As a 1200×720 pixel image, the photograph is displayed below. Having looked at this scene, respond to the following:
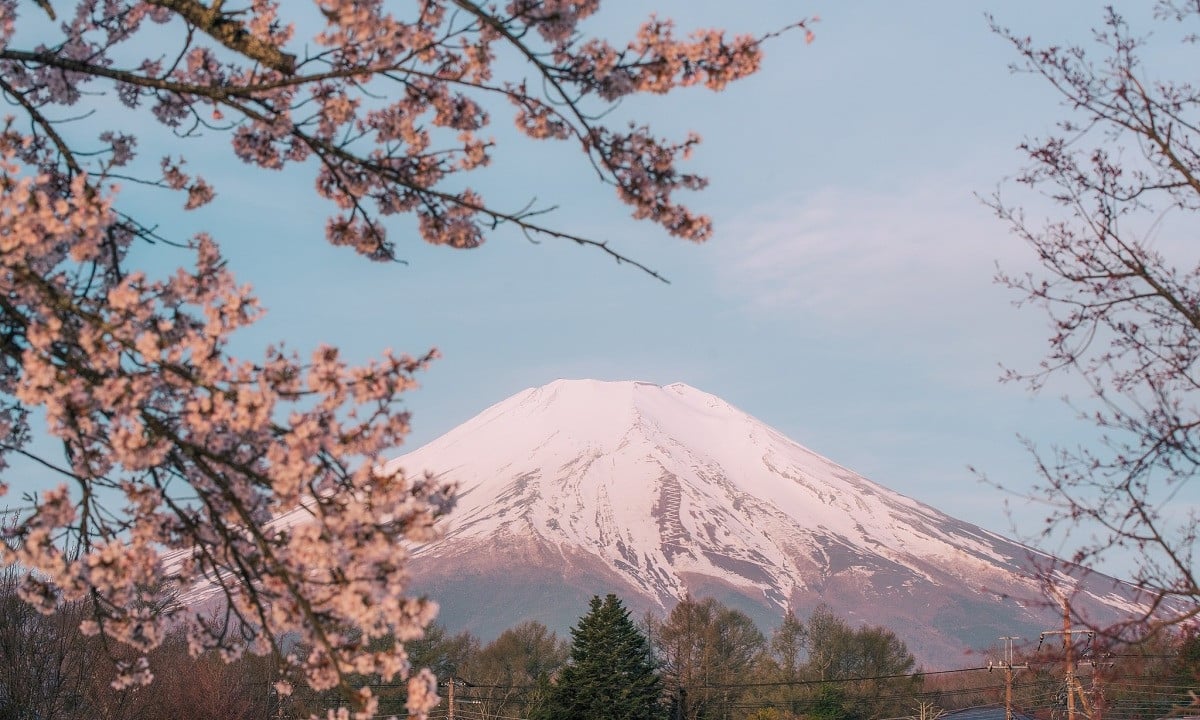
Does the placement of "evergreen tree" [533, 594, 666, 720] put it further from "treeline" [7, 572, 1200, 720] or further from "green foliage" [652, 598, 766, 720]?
"green foliage" [652, 598, 766, 720]

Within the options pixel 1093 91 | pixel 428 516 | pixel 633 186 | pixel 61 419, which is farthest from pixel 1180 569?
pixel 61 419

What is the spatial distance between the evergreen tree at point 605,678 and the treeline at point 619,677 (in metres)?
0.05

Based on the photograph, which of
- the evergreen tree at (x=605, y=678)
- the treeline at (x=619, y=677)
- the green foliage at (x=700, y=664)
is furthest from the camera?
the green foliage at (x=700, y=664)

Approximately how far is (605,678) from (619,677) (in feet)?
1.53

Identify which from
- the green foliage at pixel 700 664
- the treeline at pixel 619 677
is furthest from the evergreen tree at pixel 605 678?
the green foliage at pixel 700 664

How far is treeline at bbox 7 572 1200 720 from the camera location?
1755 cm

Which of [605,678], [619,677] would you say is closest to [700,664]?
[619,677]

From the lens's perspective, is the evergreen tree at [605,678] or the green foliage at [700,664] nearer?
the evergreen tree at [605,678]

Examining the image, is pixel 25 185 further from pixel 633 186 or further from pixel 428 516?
pixel 633 186

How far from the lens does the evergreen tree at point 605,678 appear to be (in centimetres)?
3603

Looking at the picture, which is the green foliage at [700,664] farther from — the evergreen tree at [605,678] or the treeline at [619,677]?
the evergreen tree at [605,678]

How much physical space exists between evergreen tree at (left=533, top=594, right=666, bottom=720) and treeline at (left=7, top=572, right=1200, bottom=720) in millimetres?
47

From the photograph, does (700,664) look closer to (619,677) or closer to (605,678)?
(619,677)

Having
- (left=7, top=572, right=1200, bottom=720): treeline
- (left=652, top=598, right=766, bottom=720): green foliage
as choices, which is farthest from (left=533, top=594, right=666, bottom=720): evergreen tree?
(left=652, top=598, right=766, bottom=720): green foliage
